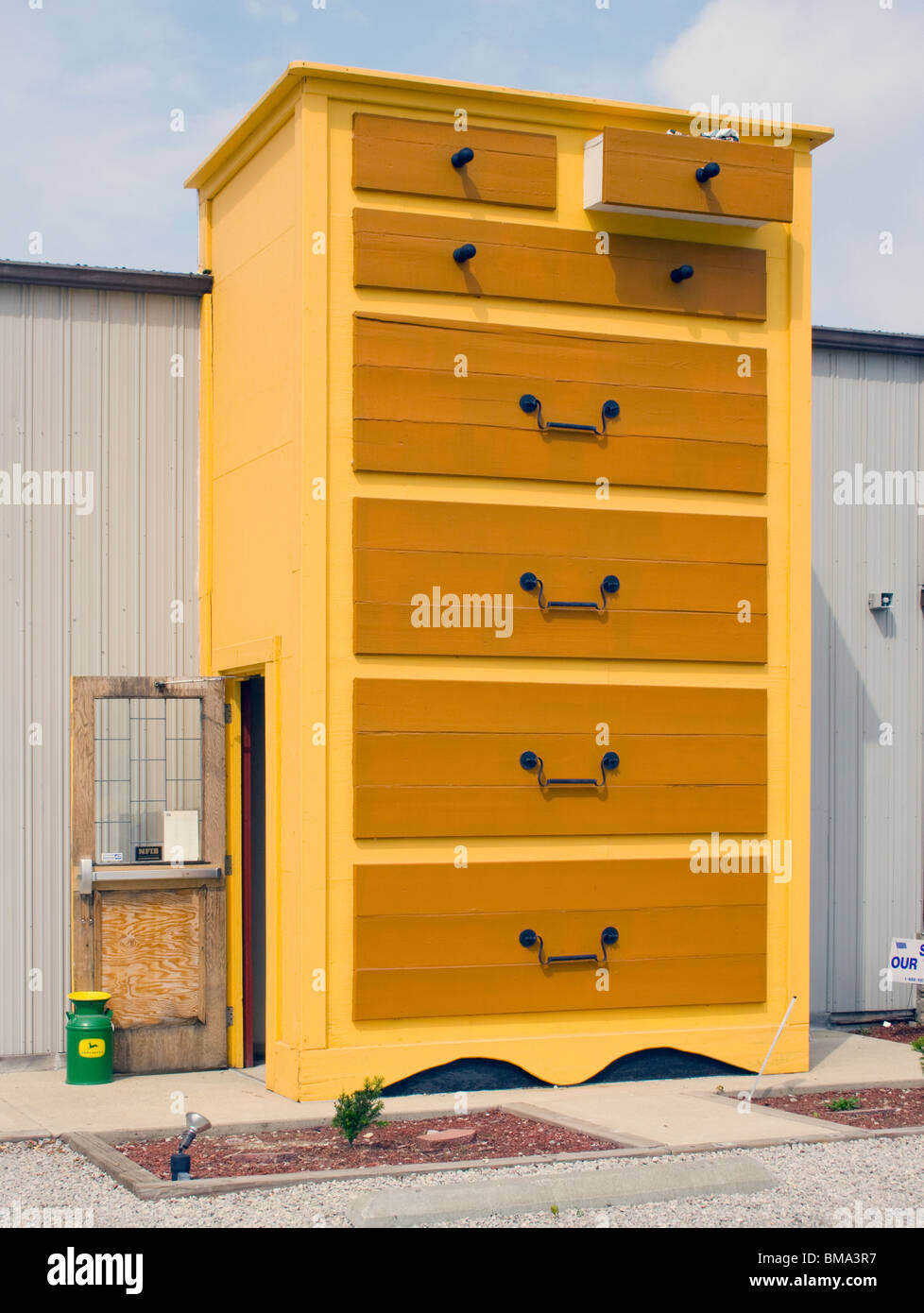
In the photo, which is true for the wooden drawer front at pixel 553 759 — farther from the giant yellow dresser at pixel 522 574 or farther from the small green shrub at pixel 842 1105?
the small green shrub at pixel 842 1105

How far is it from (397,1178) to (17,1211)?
1.79 m

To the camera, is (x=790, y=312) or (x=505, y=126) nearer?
(x=505, y=126)

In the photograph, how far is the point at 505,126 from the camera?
10.4 metres

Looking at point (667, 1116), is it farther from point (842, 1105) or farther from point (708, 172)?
point (708, 172)

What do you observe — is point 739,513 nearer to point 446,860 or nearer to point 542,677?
point 542,677

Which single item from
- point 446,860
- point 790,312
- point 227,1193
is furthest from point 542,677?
point 227,1193

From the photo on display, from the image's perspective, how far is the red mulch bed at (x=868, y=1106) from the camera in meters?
9.49

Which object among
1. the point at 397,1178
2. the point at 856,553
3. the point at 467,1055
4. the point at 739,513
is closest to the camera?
the point at 397,1178

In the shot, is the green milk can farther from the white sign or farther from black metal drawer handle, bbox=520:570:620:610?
the white sign

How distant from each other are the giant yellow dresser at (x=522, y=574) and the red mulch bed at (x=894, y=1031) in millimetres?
2290

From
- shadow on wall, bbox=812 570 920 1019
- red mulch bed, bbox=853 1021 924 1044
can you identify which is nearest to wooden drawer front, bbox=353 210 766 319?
shadow on wall, bbox=812 570 920 1019

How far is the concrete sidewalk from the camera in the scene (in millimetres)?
9000

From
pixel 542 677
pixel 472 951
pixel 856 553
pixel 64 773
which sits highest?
pixel 856 553

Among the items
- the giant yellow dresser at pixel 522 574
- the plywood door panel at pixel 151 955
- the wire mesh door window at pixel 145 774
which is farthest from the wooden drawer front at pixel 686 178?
the plywood door panel at pixel 151 955
